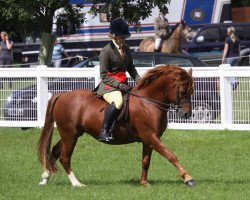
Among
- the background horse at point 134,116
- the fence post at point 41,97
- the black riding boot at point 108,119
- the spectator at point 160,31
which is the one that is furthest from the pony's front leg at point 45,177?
the spectator at point 160,31

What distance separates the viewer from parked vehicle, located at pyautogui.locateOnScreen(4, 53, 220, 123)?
62.7 ft

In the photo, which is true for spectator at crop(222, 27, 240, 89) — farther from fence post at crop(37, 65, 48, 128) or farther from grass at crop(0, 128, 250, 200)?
grass at crop(0, 128, 250, 200)

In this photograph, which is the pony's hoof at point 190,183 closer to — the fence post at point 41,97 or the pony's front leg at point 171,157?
the pony's front leg at point 171,157

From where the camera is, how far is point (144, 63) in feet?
69.2

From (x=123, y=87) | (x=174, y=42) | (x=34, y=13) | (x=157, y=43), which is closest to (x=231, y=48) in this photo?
→ (x=174, y=42)

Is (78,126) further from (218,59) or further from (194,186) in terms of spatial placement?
(218,59)

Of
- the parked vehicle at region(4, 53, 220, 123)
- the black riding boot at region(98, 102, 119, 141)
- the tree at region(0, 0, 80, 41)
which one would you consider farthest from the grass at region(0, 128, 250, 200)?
the tree at region(0, 0, 80, 41)

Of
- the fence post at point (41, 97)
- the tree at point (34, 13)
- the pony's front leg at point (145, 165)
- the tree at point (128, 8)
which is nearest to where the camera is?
the pony's front leg at point (145, 165)

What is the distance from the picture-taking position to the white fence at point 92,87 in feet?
62.0

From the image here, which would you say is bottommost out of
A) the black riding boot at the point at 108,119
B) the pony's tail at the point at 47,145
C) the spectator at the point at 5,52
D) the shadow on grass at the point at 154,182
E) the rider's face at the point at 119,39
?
the spectator at the point at 5,52

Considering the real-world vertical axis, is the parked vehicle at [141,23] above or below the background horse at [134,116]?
below

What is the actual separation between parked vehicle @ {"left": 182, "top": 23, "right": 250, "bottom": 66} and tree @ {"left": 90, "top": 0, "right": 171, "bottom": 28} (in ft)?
26.9

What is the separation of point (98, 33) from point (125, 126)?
88.3 ft

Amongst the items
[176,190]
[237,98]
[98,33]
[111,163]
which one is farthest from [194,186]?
[98,33]
